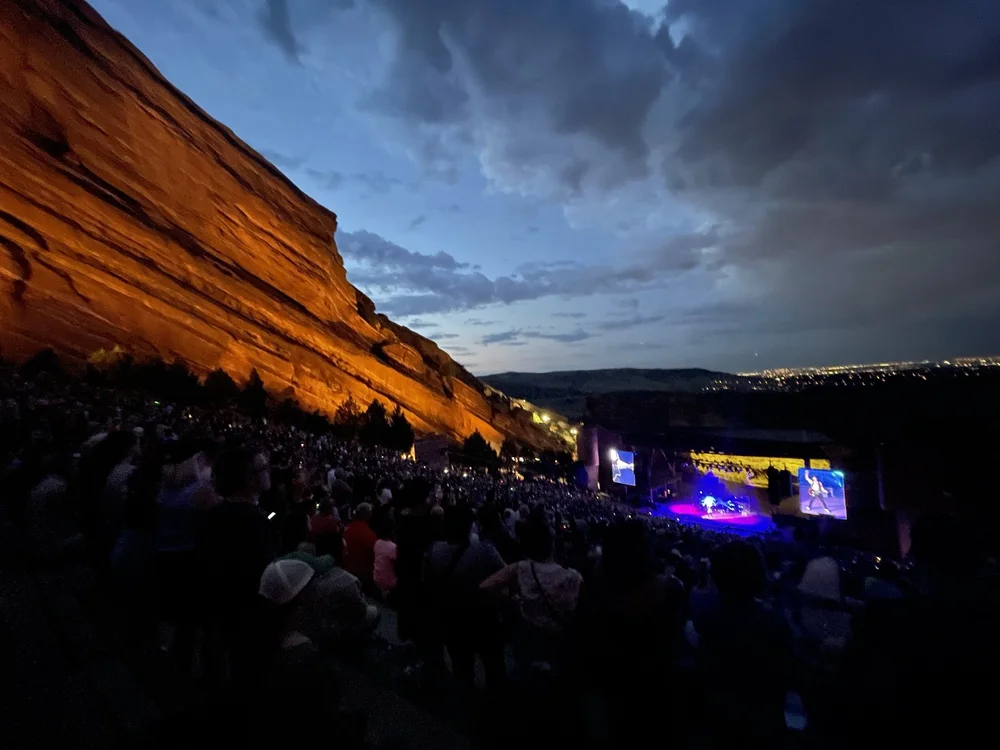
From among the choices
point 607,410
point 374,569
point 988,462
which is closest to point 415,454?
point 607,410

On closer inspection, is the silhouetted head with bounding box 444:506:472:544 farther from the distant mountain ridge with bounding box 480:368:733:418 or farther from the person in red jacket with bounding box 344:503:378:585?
the distant mountain ridge with bounding box 480:368:733:418

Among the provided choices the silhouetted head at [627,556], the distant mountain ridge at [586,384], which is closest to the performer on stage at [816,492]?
the silhouetted head at [627,556]

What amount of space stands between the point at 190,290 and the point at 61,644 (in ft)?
133

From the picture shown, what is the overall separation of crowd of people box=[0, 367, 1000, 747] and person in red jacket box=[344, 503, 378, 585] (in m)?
0.82

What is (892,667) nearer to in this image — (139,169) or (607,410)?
(607,410)

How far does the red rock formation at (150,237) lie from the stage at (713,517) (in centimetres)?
2784

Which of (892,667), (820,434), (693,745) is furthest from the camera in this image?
(820,434)

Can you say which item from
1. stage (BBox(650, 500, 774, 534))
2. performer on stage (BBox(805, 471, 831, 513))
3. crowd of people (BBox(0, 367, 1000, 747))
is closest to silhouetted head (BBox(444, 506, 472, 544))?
crowd of people (BBox(0, 367, 1000, 747))

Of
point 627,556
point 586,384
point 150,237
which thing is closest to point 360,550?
point 627,556

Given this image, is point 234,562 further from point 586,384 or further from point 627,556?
point 586,384

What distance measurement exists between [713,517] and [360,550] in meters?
23.9

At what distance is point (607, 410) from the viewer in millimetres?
38375

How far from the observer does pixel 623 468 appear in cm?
3125

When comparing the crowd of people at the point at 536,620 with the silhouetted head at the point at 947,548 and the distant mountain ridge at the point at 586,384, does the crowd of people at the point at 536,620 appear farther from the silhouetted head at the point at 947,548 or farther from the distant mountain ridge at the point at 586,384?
the distant mountain ridge at the point at 586,384
